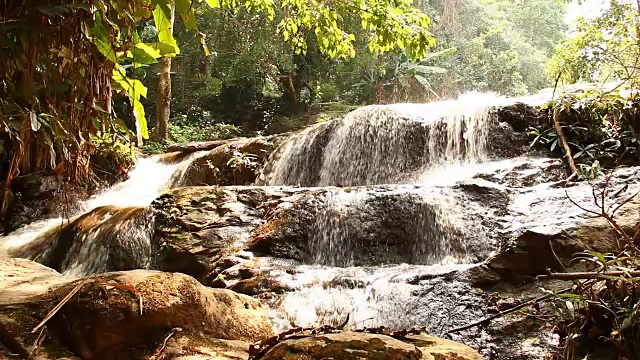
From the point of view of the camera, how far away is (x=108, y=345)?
5.79 ft

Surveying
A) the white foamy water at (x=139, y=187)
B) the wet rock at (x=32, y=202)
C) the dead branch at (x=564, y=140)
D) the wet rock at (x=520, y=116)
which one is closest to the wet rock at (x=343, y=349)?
the dead branch at (x=564, y=140)

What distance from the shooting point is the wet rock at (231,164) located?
9.15 meters

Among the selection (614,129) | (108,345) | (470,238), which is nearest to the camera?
(108,345)

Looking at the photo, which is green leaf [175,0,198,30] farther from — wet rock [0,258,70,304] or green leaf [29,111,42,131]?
wet rock [0,258,70,304]

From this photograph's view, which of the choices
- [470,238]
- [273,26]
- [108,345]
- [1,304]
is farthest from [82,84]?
[273,26]

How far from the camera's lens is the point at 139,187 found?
9.91m

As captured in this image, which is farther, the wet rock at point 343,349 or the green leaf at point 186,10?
the green leaf at point 186,10

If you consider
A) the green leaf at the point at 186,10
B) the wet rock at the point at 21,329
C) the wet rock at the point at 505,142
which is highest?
the green leaf at the point at 186,10

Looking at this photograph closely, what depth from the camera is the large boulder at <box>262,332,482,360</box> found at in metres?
1.57

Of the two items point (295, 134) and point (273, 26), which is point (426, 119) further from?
point (273, 26)

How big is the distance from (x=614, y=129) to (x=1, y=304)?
7.32 m

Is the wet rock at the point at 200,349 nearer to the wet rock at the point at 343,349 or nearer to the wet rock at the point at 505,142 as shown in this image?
the wet rock at the point at 343,349

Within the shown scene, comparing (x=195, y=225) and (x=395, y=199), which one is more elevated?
(x=395, y=199)

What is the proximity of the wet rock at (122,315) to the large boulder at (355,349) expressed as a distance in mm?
489
